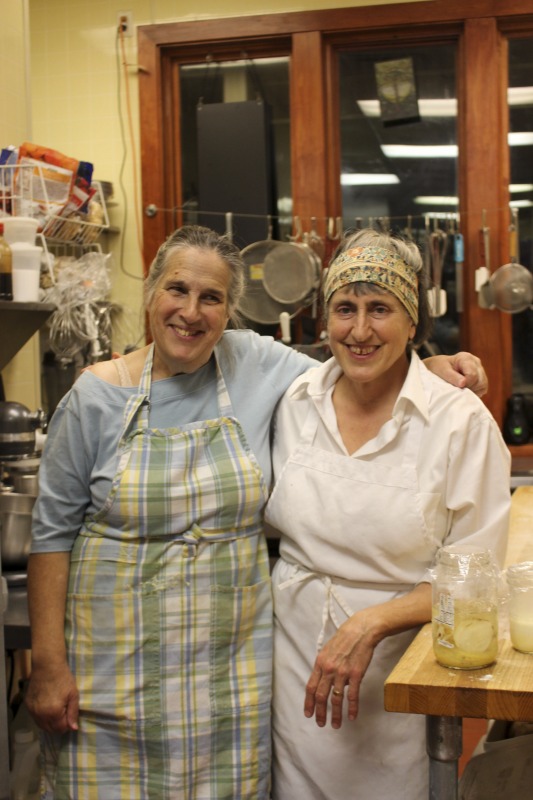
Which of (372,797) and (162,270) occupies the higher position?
(162,270)

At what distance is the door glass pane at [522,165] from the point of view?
354cm

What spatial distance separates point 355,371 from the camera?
1.47 m

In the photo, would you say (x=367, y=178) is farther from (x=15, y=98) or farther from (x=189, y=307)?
(x=189, y=307)

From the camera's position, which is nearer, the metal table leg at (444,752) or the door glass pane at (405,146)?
the metal table leg at (444,752)

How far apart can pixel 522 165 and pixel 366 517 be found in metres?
2.59

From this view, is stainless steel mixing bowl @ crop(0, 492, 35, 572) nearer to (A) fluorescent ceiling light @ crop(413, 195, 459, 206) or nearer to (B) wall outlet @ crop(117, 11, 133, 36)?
(A) fluorescent ceiling light @ crop(413, 195, 459, 206)

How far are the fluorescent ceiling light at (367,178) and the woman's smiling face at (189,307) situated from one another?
2.28 meters

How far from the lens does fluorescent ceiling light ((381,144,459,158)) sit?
3619 mm

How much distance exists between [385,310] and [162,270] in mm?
395

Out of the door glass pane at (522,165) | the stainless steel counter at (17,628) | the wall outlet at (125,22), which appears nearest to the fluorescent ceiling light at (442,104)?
the door glass pane at (522,165)

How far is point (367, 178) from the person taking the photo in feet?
12.1

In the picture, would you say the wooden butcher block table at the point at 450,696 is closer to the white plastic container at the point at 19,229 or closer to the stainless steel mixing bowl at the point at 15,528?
the stainless steel mixing bowl at the point at 15,528

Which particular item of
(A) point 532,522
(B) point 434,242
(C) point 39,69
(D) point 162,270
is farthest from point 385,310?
(C) point 39,69

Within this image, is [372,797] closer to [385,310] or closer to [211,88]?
[385,310]
